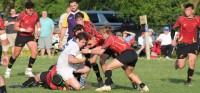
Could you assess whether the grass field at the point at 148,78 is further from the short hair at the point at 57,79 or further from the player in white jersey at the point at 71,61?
the player in white jersey at the point at 71,61

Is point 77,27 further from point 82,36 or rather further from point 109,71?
point 109,71

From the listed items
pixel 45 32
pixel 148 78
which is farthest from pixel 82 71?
pixel 45 32

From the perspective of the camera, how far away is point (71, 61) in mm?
14195

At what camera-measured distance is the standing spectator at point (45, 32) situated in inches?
1101

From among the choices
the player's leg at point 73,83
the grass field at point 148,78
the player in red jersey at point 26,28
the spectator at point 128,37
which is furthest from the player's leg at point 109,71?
the spectator at point 128,37

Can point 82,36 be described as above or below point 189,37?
above

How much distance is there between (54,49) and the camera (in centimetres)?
3344

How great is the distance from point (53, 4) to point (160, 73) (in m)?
30.5

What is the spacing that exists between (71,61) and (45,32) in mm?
14144

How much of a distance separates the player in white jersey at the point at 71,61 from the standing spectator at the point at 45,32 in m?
13.4

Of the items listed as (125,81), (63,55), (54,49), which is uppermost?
(63,55)

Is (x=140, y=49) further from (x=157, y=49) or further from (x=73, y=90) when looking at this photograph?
(x=73, y=90)

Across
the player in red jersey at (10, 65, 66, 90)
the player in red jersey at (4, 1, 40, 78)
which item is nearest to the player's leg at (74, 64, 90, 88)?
the player in red jersey at (10, 65, 66, 90)

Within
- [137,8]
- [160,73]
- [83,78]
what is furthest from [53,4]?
[83,78]
